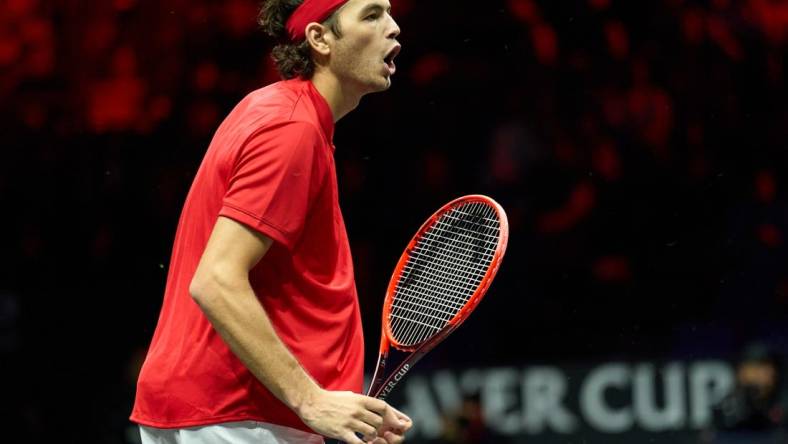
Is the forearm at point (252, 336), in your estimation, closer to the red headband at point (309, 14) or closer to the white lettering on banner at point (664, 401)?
the red headband at point (309, 14)

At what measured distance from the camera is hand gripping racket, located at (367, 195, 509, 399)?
192cm

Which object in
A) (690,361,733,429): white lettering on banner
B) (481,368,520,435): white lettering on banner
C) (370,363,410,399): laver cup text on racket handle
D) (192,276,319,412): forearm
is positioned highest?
(192,276,319,412): forearm

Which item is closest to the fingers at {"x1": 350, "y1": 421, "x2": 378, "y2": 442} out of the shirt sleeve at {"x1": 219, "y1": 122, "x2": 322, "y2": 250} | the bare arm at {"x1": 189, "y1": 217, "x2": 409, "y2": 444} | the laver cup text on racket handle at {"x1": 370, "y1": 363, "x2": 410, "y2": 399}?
the bare arm at {"x1": 189, "y1": 217, "x2": 409, "y2": 444}

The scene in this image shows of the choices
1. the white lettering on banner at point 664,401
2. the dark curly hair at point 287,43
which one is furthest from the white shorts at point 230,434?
the white lettering on banner at point 664,401

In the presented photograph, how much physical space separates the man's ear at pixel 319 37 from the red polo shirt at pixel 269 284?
0.33 ft

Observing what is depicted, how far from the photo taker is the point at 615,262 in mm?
4477

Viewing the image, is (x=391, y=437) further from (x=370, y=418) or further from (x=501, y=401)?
(x=501, y=401)

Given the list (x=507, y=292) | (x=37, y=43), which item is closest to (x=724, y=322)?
(x=507, y=292)

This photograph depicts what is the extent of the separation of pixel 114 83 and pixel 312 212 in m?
2.84

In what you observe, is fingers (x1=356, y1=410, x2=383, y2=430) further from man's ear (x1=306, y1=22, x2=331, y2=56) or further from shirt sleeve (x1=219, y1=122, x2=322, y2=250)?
man's ear (x1=306, y1=22, x2=331, y2=56)

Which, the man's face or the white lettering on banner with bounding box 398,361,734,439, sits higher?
the man's face

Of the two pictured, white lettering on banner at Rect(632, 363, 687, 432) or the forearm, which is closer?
the forearm

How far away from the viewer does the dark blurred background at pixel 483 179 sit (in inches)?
162

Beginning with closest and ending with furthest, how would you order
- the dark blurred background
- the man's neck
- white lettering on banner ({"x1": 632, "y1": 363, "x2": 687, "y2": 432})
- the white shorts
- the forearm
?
the forearm → the white shorts → the man's neck → the dark blurred background → white lettering on banner ({"x1": 632, "y1": 363, "x2": 687, "y2": 432})
